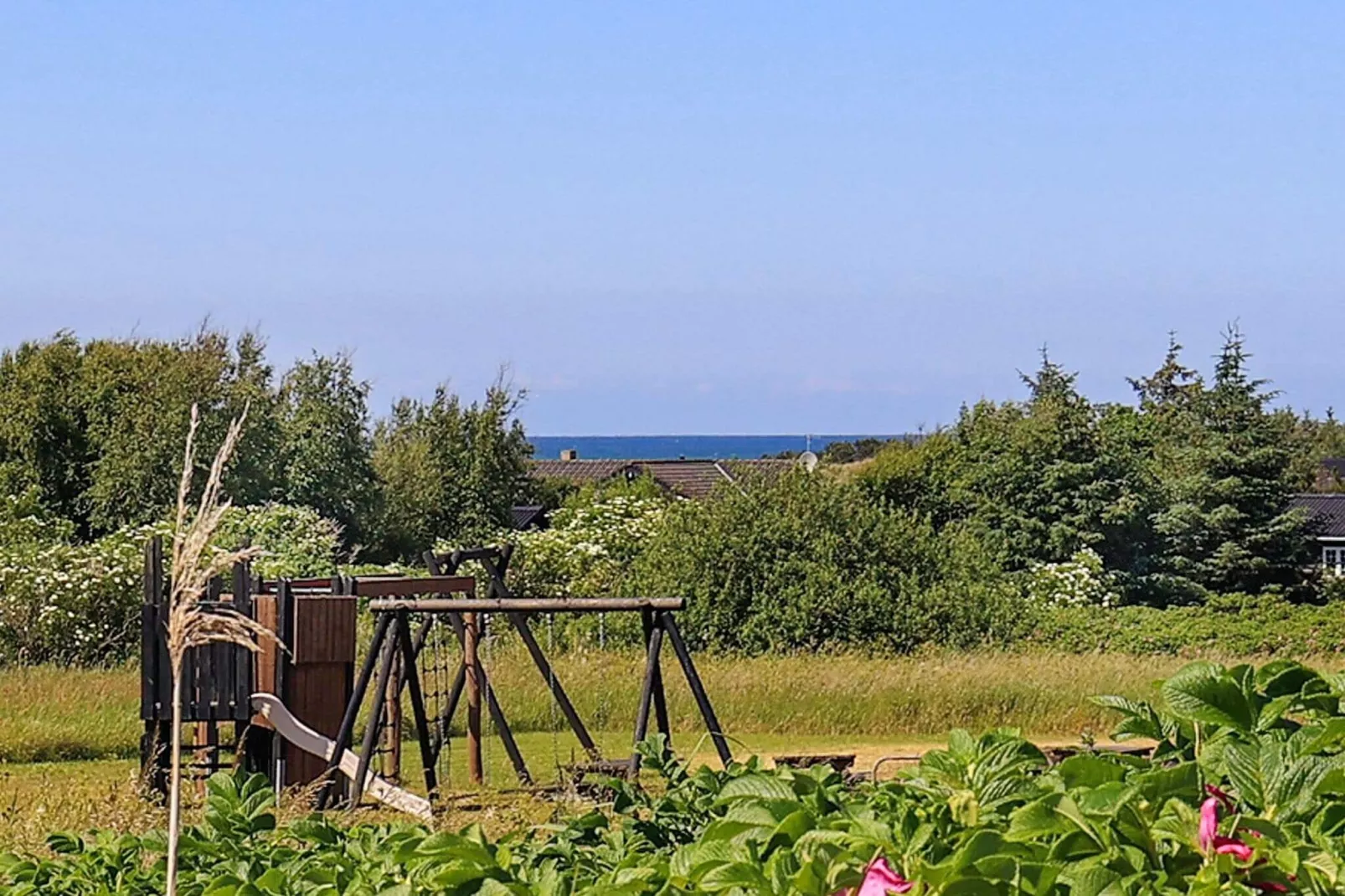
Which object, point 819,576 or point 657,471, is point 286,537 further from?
point 657,471

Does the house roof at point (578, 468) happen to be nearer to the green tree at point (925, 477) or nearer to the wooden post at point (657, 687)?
the green tree at point (925, 477)

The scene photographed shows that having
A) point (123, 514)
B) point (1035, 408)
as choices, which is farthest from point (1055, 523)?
point (123, 514)

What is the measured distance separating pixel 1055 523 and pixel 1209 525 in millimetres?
3991

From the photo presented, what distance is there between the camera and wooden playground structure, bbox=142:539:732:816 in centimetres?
906

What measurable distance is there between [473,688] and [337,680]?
3.13 ft

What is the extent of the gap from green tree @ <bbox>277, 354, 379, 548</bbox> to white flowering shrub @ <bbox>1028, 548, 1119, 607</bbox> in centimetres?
1167

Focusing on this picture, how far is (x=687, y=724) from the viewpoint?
14.4 meters

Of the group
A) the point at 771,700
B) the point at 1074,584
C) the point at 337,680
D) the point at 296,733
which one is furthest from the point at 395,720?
the point at 1074,584

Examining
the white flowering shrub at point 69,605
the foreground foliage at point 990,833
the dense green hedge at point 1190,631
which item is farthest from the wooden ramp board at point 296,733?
the dense green hedge at point 1190,631

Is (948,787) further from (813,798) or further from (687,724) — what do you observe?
(687,724)

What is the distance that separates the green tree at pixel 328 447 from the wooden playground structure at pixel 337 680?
1997 cm

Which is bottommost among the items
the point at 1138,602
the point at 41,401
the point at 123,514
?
the point at 1138,602

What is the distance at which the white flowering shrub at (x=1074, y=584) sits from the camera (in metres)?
27.3

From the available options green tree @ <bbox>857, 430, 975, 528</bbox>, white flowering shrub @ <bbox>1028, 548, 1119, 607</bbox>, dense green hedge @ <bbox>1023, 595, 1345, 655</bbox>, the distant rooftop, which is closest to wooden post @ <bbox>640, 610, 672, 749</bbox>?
dense green hedge @ <bbox>1023, 595, 1345, 655</bbox>
